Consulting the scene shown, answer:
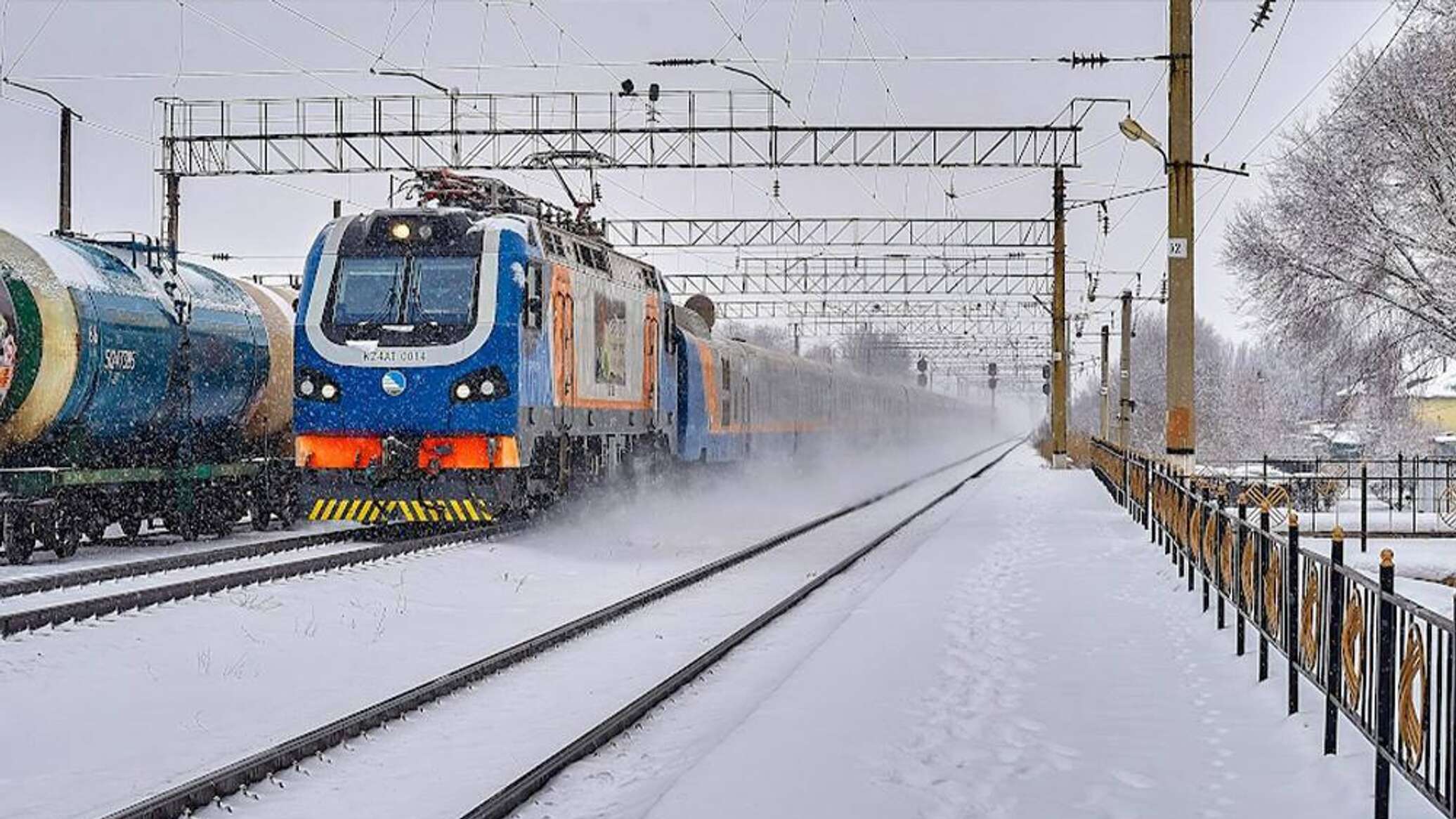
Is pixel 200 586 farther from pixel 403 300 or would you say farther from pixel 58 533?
pixel 403 300

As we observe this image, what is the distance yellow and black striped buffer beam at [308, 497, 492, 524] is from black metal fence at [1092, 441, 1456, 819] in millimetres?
8296

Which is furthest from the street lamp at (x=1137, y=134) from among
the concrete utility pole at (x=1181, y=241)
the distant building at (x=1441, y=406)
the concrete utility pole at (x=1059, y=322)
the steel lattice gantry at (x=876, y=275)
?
the distant building at (x=1441, y=406)

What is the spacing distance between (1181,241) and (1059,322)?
71.4 feet

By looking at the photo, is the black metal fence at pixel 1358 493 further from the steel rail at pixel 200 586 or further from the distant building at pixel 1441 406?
the distant building at pixel 1441 406

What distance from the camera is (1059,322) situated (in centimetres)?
4294

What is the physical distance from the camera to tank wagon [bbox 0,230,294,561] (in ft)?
53.9

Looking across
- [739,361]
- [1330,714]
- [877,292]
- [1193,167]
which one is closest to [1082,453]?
[877,292]

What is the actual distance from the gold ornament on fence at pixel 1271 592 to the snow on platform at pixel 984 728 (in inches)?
16.6

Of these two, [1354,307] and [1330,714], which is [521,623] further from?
[1354,307]

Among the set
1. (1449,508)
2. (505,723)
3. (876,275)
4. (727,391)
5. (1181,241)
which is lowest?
(1449,508)

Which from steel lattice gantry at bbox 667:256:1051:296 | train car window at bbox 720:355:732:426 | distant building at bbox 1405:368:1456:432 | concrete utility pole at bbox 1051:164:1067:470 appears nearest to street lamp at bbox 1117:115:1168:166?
train car window at bbox 720:355:732:426

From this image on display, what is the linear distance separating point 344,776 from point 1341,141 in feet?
111

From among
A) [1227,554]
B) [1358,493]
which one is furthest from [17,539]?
[1358,493]

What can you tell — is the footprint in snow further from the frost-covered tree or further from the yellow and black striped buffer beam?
the frost-covered tree
